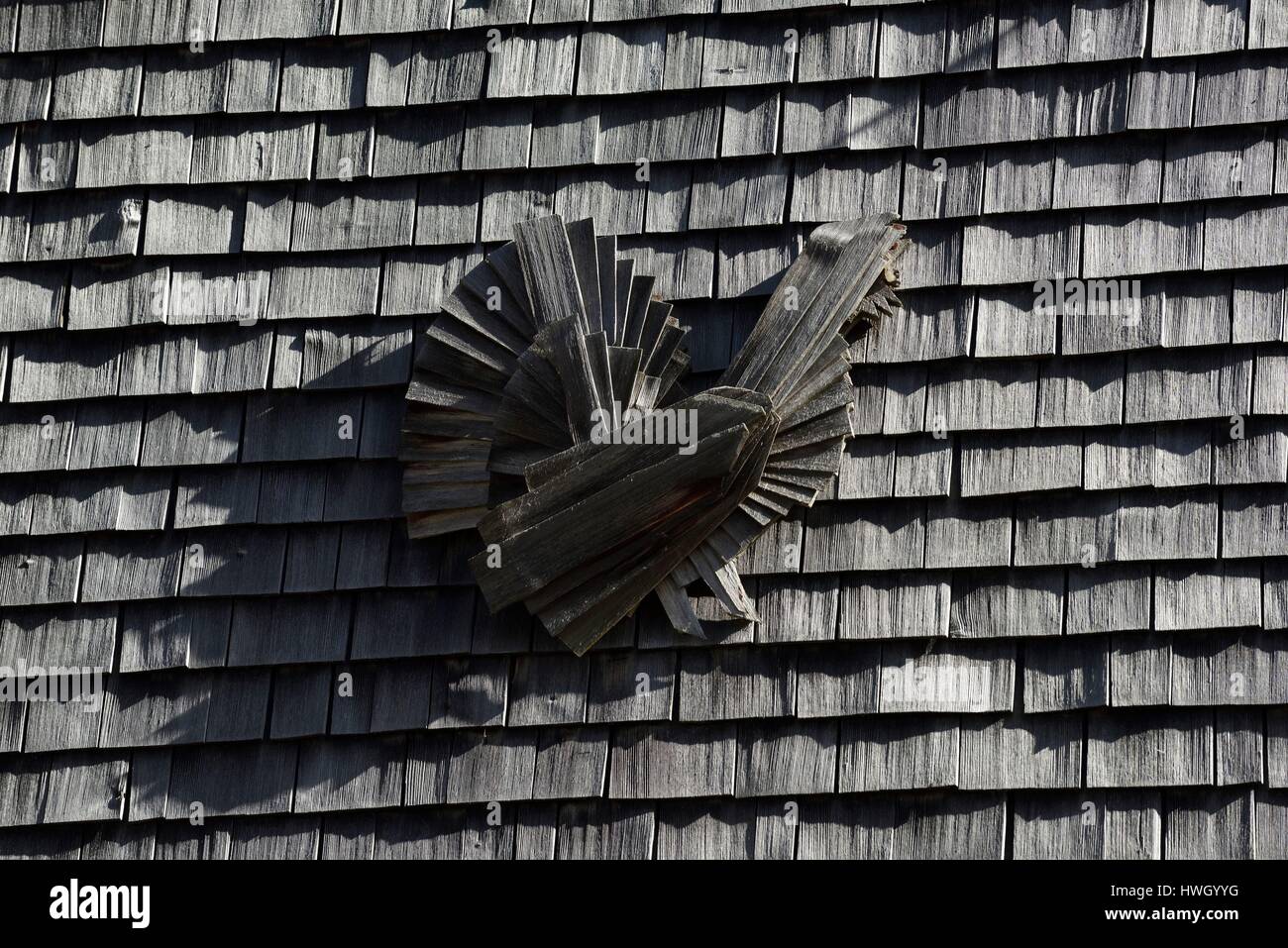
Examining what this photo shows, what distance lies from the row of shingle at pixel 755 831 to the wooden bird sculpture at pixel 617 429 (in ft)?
1.62

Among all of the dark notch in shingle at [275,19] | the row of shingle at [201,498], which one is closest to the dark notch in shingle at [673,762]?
the row of shingle at [201,498]

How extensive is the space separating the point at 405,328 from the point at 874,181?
137 centimetres

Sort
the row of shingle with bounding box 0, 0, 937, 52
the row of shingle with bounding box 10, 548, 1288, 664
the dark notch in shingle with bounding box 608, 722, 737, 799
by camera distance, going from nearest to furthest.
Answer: the row of shingle with bounding box 10, 548, 1288, 664 < the dark notch in shingle with bounding box 608, 722, 737, 799 < the row of shingle with bounding box 0, 0, 937, 52

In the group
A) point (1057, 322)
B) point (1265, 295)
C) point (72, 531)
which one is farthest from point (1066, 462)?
point (72, 531)

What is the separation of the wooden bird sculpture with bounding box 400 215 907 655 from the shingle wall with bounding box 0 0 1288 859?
12 centimetres

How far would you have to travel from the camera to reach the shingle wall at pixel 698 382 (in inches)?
185

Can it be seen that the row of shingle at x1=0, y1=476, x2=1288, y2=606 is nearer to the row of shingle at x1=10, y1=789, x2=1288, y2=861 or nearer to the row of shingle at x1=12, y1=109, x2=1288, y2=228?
the row of shingle at x1=10, y1=789, x2=1288, y2=861

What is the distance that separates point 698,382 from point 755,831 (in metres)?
1.20

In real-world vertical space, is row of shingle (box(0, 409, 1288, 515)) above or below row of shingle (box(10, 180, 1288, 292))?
below

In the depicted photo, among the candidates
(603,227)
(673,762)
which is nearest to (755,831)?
(673,762)

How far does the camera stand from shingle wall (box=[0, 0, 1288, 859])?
469cm

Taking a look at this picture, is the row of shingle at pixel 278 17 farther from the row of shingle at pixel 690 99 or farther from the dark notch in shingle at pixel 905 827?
the dark notch in shingle at pixel 905 827

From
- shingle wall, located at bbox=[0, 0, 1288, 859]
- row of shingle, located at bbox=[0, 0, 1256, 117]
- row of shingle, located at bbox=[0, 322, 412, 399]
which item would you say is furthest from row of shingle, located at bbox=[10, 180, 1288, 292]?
row of shingle, located at bbox=[0, 0, 1256, 117]
